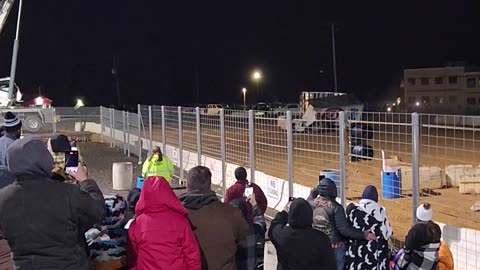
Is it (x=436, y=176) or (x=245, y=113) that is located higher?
(x=245, y=113)

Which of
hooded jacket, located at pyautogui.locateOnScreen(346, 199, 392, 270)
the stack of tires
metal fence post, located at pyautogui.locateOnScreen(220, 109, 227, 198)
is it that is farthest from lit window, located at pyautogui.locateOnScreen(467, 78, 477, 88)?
hooded jacket, located at pyautogui.locateOnScreen(346, 199, 392, 270)

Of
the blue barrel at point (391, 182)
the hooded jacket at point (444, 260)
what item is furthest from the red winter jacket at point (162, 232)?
the blue barrel at point (391, 182)

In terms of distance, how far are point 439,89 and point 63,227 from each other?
264 feet

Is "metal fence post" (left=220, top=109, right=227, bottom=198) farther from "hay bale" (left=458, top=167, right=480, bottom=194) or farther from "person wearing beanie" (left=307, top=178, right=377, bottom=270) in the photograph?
"person wearing beanie" (left=307, top=178, right=377, bottom=270)

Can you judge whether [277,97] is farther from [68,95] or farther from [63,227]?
[63,227]

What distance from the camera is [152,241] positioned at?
4750 mm

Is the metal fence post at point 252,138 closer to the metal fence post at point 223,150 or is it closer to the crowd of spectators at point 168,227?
the metal fence post at point 223,150

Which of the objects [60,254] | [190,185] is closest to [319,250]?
[190,185]

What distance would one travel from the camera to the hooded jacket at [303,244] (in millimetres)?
5273

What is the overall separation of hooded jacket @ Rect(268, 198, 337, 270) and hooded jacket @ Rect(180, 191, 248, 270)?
1.44 feet

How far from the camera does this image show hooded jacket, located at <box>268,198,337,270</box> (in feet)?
17.3

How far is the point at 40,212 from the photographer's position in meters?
4.27

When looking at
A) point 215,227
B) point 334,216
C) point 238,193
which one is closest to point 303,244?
point 215,227

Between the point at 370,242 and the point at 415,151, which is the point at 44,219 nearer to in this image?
the point at 370,242
